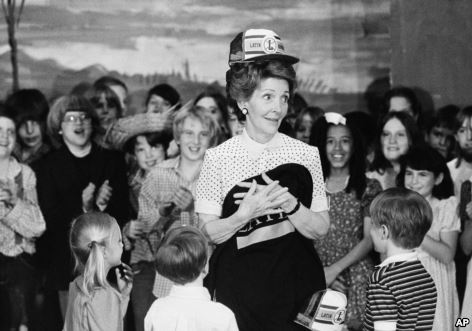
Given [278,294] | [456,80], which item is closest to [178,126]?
[278,294]

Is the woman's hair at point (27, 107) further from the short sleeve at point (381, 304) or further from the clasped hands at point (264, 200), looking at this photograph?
the short sleeve at point (381, 304)

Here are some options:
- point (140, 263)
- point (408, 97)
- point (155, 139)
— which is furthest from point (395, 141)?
point (140, 263)

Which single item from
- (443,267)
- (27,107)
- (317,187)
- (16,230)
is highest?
(27,107)

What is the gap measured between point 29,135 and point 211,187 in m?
3.10

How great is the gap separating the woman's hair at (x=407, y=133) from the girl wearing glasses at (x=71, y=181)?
5.37ft

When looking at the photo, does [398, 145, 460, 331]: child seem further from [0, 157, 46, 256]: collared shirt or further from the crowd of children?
[0, 157, 46, 256]: collared shirt

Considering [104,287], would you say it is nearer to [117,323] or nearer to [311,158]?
[117,323]

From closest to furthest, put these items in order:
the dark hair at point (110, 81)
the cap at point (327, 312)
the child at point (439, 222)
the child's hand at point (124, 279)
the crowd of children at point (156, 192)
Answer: the cap at point (327, 312)
the child's hand at point (124, 279)
the child at point (439, 222)
the crowd of children at point (156, 192)
the dark hair at point (110, 81)

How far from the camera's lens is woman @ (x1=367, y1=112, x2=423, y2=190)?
639cm

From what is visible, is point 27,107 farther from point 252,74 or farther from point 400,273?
point 400,273

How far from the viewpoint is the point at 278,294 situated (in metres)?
4.12

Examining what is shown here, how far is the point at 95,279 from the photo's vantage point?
4422 mm

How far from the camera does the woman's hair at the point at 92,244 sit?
4.42 m

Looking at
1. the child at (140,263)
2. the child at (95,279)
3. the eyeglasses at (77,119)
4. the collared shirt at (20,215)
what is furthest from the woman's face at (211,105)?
the child at (95,279)
